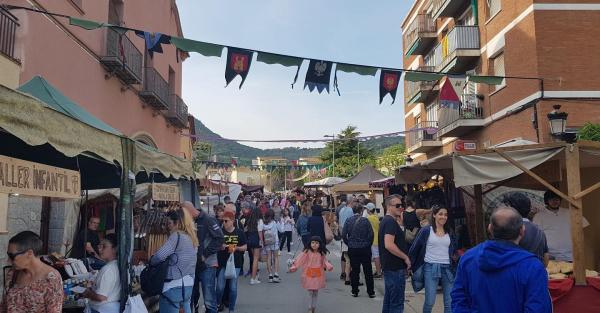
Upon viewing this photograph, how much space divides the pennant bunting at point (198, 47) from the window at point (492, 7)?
48.7ft

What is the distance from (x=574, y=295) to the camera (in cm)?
553

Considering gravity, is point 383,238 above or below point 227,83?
below

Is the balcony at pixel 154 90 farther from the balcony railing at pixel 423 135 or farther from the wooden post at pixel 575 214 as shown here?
the balcony railing at pixel 423 135

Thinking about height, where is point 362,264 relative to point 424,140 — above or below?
below

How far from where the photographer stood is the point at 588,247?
755cm

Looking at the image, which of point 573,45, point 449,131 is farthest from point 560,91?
point 449,131

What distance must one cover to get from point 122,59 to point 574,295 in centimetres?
1185

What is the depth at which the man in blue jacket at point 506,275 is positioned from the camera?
2.93 m

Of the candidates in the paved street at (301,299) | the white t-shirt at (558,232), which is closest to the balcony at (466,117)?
the paved street at (301,299)

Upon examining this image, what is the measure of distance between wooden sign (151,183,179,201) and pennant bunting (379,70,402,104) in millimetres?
4359

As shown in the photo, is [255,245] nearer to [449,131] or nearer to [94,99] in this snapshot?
[94,99]

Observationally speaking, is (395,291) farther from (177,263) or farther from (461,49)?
(461,49)

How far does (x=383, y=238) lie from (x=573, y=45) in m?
13.8

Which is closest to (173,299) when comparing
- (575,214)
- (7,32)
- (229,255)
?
(229,255)
